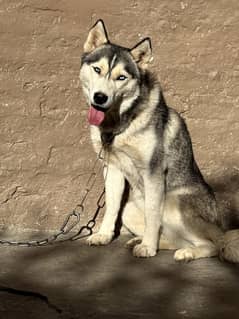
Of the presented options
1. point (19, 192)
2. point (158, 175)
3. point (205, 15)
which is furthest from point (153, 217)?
point (205, 15)

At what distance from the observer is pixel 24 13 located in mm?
6344

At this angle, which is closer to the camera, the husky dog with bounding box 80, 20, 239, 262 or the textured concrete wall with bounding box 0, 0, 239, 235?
the husky dog with bounding box 80, 20, 239, 262

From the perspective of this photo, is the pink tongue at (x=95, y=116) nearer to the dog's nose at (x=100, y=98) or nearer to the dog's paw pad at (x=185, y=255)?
the dog's nose at (x=100, y=98)

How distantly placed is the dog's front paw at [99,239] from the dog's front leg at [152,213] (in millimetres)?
372

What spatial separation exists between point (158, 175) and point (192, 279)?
34.0 inches

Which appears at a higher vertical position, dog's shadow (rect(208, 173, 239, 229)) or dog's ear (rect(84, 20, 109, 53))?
dog's ear (rect(84, 20, 109, 53))

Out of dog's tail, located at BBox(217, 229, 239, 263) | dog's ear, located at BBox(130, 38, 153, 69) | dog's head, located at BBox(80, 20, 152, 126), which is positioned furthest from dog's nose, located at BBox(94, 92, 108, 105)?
dog's tail, located at BBox(217, 229, 239, 263)

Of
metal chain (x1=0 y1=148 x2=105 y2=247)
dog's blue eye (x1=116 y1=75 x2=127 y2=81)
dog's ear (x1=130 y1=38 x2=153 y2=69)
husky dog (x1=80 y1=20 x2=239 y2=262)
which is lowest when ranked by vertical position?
metal chain (x1=0 y1=148 x2=105 y2=247)

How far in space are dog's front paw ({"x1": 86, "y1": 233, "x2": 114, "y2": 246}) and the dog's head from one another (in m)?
0.99

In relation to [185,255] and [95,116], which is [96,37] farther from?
[185,255]

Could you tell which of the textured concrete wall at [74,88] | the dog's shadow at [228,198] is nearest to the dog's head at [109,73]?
the textured concrete wall at [74,88]

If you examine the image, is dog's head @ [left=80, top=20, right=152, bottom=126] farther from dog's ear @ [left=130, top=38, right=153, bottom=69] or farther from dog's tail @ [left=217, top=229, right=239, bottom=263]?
dog's tail @ [left=217, top=229, right=239, bottom=263]

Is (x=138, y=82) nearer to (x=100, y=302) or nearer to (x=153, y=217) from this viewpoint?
(x=153, y=217)

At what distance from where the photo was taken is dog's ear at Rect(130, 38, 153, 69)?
5.42 meters
